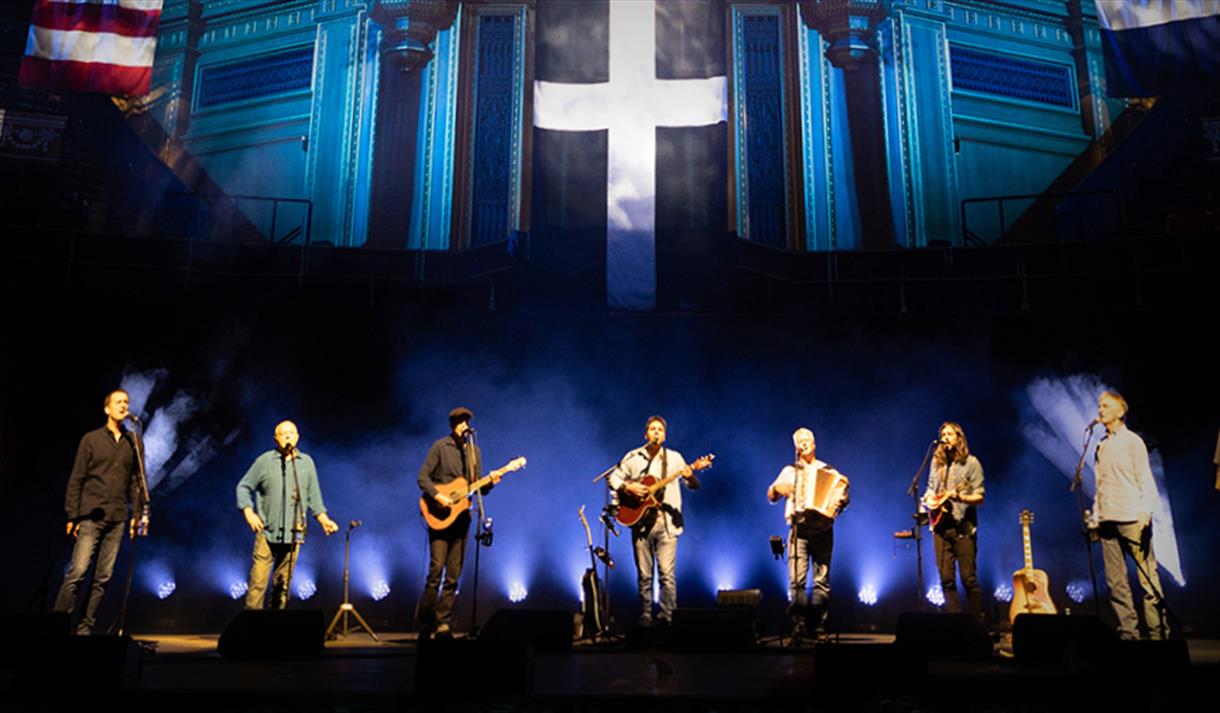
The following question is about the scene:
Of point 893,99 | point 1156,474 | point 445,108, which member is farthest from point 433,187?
point 1156,474

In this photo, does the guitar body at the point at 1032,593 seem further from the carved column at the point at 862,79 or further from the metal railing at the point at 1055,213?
the carved column at the point at 862,79

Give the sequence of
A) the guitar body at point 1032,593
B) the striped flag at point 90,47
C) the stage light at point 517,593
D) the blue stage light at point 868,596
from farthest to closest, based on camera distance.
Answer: the striped flag at point 90,47 → the stage light at point 517,593 → the blue stage light at point 868,596 → the guitar body at point 1032,593

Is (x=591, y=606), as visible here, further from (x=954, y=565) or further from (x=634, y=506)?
(x=954, y=565)

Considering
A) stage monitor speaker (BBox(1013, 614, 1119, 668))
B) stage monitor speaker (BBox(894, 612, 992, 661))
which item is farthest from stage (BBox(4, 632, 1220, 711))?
stage monitor speaker (BBox(894, 612, 992, 661))

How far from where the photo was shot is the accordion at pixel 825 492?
7457 mm

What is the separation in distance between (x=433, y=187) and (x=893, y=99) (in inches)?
232

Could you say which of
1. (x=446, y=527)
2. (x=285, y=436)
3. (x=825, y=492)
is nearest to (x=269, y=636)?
(x=446, y=527)

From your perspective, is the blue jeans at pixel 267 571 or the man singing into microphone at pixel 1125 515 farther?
the blue jeans at pixel 267 571

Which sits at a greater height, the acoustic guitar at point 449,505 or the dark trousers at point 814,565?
the acoustic guitar at point 449,505

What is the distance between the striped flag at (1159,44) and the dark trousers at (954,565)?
18.9ft

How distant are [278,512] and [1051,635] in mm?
5292

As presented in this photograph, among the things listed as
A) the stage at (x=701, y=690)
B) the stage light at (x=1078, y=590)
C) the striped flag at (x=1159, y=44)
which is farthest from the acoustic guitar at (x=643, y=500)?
the striped flag at (x=1159, y=44)

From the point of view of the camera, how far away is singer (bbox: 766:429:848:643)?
24.6 ft

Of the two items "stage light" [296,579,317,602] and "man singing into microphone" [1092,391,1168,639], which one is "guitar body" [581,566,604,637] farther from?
"man singing into microphone" [1092,391,1168,639]
